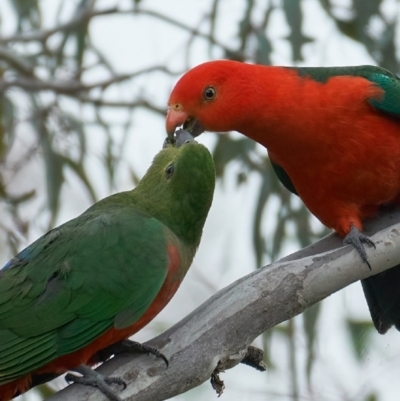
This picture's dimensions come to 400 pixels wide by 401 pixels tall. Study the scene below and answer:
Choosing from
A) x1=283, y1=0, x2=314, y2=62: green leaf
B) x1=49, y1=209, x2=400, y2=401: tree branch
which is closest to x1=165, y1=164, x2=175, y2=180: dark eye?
x1=49, y1=209, x2=400, y2=401: tree branch

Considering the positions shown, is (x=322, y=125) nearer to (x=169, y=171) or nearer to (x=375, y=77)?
(x=375, y=77)

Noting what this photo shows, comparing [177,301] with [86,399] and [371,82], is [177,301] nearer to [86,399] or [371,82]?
[371,82]

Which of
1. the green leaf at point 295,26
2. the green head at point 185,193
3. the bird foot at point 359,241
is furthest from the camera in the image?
the green leaf at point 295,26

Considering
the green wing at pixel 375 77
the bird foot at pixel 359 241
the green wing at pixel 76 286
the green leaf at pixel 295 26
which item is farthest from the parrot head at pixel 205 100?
the green leaf at pixel 295 26

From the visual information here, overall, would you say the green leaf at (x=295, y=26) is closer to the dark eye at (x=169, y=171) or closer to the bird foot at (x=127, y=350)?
the dark eye at (x=169, y=171)

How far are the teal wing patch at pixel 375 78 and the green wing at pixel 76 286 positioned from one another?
0.91m

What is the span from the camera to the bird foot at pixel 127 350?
2582 mm

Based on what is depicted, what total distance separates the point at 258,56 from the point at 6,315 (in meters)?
2.50

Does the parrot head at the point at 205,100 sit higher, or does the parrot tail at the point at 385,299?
the parrot head at the point at 205,100

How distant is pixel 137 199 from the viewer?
308 cm

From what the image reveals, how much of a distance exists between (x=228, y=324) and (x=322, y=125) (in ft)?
3.12

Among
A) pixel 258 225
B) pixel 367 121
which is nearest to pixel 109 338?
pixel 367 121

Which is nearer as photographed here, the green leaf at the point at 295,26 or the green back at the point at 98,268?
the green back at the point at 98,268

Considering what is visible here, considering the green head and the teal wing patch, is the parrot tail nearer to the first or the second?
the teal wing patch
